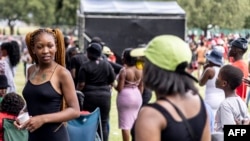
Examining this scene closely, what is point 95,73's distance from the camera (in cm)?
854

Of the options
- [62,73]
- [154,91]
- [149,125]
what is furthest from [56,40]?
[149,125]

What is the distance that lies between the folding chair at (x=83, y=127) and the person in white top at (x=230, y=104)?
1732 millimetres

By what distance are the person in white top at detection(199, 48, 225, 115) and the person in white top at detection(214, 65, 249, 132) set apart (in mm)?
2444

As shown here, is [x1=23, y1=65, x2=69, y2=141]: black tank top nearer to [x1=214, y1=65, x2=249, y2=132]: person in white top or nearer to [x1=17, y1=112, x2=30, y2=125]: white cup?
[x1=17, y1=112, x2=30, y2=125]: white cup

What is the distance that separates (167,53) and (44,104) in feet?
5.13

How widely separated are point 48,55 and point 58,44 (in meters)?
0.23

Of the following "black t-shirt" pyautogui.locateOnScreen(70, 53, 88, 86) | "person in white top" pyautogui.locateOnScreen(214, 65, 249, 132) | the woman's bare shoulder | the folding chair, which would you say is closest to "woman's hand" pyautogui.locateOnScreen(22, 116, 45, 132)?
the woman's bare shoulder

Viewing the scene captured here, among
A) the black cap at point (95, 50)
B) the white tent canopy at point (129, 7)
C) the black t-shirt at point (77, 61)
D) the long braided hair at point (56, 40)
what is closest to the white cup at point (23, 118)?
the long braided hair at point (56, 40)

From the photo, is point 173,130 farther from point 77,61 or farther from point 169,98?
point 77,61

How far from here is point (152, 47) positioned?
3076 mm

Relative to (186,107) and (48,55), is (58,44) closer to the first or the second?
(48,55)

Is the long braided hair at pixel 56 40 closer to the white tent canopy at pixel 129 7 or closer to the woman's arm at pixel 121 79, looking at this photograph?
the woman's arm at pixel 121 79

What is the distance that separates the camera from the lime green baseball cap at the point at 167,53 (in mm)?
3018

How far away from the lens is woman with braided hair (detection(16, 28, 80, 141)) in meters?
4.34
